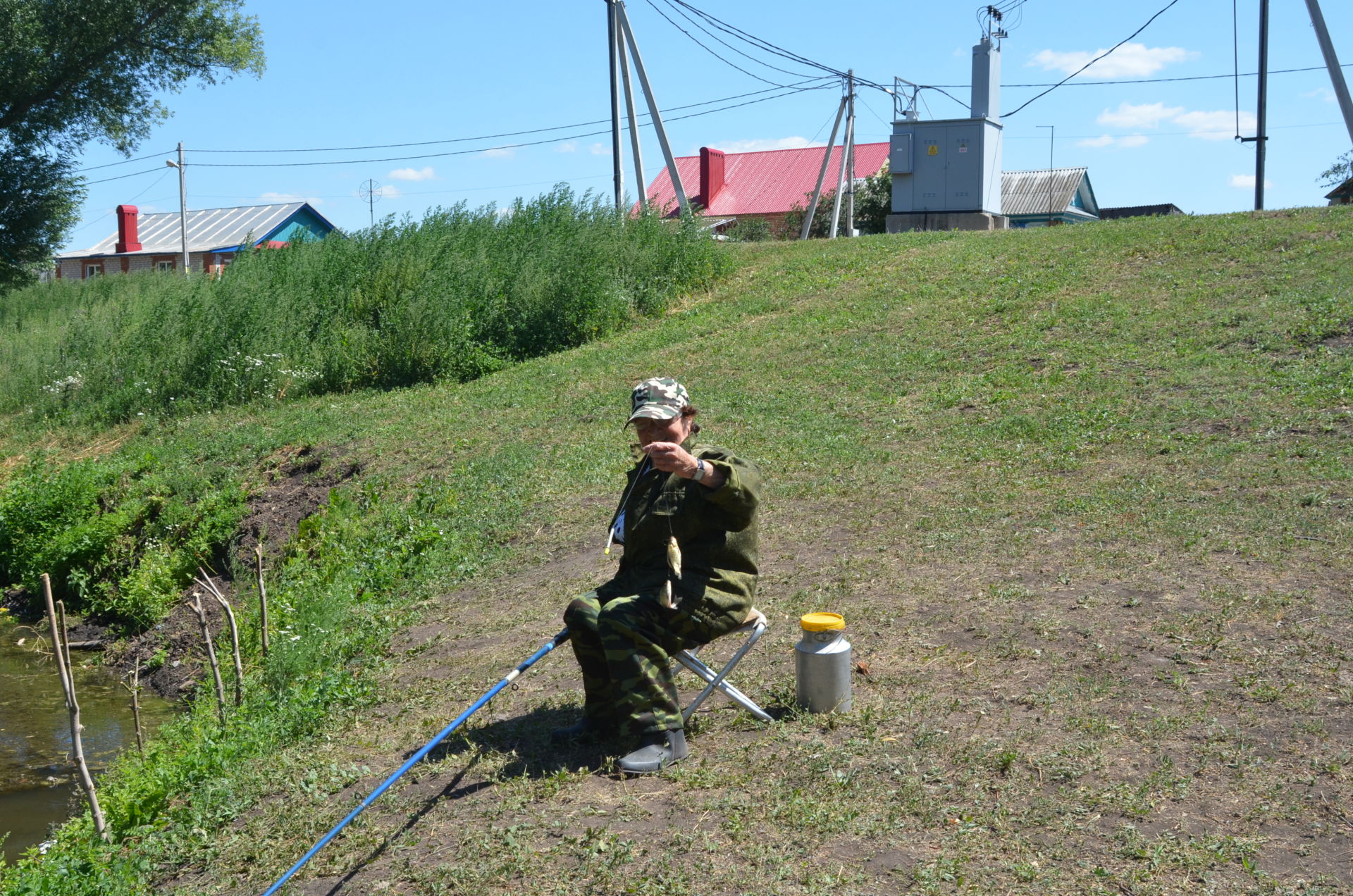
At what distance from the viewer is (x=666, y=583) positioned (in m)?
4.13

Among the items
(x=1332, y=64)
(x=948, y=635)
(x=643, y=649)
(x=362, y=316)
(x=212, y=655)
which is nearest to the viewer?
(x=643, y=649)

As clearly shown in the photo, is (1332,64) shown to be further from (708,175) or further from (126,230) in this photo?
(126,230)

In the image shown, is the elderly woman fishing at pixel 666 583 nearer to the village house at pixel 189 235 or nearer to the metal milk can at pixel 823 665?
the metal milk can at pixel 823 665

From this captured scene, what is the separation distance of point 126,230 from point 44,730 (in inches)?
2094

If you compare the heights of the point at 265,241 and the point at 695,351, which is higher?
the point at 265,241

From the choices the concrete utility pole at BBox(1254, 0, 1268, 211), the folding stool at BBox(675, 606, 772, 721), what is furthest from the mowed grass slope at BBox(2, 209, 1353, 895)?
the concrete utility pole at BBox(1254, 0, 1268, 211)

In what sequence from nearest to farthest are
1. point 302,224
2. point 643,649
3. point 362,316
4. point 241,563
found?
1. point 643,649
2. point 241,563
3. point 362,316
4. point 302,224

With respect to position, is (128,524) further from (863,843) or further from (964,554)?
(863,843)

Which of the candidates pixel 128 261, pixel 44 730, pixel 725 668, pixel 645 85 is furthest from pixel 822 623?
pixel 128 261

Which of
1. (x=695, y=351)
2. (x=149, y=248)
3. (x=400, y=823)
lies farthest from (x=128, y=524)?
(x=149, y=248)

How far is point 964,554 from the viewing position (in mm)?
6676

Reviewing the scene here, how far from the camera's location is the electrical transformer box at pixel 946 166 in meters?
23.6

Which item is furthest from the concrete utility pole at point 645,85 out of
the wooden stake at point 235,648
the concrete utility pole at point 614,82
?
the wooden stake at point 235,648

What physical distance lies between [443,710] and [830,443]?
205 inches
